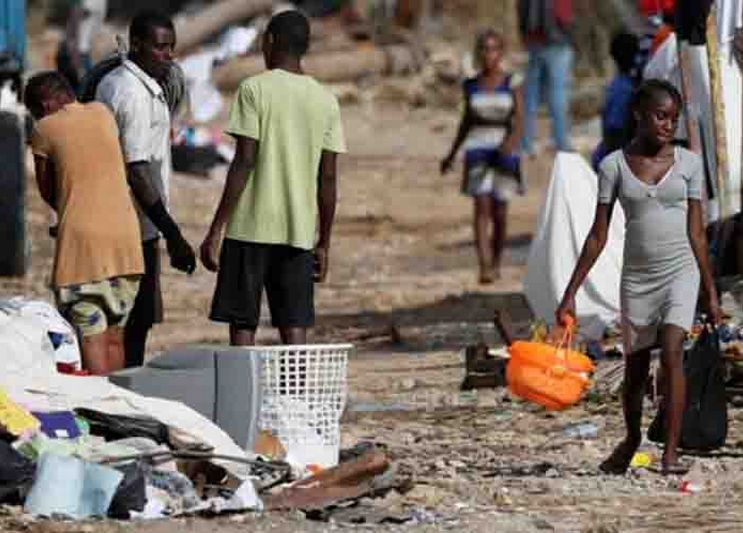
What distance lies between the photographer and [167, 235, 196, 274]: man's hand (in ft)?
34.7

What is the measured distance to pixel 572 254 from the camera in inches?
545

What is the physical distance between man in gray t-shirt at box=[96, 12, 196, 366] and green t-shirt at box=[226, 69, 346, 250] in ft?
1.14

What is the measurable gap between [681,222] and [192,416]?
6.28 ft

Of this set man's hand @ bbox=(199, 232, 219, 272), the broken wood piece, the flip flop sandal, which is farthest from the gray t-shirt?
the flip flop sandal

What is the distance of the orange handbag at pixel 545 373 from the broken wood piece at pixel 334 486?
920 millimetres

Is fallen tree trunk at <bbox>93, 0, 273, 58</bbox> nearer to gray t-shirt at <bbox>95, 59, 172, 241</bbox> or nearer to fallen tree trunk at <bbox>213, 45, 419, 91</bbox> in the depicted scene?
fallen tree trunk at <bbox>213, 45, 419, 91</bbox>

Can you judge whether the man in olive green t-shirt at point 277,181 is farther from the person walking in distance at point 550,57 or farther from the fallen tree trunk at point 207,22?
the fallen tree trunk at point 207,22

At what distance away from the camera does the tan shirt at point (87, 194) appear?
10.2 metres

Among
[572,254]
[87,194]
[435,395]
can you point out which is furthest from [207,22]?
[87,194]

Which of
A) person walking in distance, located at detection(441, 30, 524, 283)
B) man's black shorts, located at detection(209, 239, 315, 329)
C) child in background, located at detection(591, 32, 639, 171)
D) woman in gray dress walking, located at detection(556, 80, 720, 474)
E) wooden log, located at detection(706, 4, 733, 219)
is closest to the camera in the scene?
woman in gray dress walking, located at detection(556, 80, 720, 474)

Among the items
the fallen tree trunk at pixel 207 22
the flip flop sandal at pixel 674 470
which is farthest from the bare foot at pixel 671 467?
the fallen tree trunk at pixel 207 22

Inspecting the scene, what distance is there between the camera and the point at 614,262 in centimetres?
1366

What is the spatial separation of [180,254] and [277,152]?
0.58m

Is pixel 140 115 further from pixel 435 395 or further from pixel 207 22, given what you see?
pixel 207 22
